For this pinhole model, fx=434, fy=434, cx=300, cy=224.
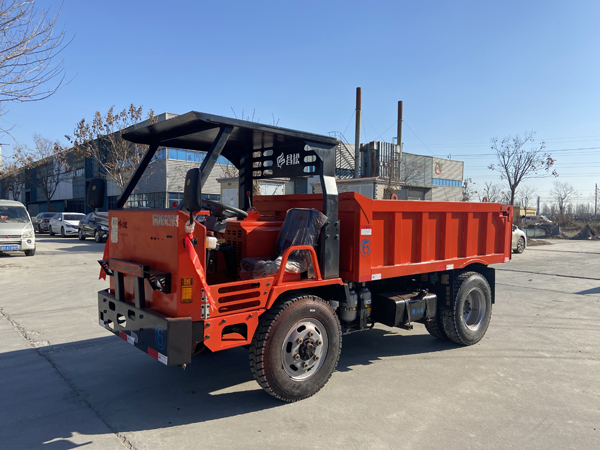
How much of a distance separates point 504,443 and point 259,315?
225 cm

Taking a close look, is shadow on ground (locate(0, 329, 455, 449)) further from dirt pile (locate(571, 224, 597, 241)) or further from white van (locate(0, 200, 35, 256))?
dirt pile (locate(571, 224, 597, 241))

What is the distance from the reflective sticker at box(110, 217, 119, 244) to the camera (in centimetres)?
450

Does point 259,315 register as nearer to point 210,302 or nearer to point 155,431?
point 210,302

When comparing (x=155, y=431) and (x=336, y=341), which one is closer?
(x=155, y=431)

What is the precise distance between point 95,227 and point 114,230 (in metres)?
21.4

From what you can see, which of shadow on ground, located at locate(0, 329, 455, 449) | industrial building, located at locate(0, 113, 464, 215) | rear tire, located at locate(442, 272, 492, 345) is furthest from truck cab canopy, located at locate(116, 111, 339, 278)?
rear tire, located at locate(442, 272, 492, 345)

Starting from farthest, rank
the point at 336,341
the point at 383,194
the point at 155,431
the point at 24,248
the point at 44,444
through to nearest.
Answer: the point at 383,194
the point at 24,248
the point at 336,341
the point at 155,431
the point at 44,444

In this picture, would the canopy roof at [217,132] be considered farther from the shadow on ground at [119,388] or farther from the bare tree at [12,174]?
the bare tree at [12,174]

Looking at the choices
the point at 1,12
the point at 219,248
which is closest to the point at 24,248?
the point at 1,12

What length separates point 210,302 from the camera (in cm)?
355

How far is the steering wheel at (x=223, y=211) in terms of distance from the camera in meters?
4.45

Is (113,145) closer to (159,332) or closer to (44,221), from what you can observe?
(44,221)

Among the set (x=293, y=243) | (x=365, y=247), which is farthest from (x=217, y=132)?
(x=365, y=247)

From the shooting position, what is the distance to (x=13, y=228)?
595 inches
